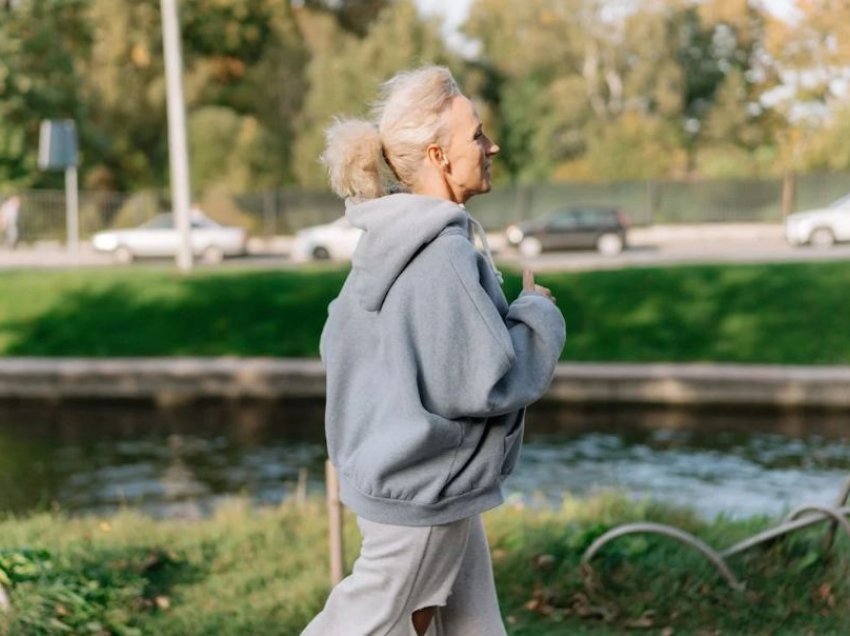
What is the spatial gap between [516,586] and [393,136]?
8.11ft

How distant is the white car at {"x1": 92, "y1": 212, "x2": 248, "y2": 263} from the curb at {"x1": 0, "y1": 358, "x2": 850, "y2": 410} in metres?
15.3

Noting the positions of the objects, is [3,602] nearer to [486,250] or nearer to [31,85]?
[486,250]

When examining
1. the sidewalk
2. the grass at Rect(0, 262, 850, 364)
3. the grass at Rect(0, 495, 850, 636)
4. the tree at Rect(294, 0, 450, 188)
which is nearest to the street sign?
the grass at Rect(0, 262, 850, 364)

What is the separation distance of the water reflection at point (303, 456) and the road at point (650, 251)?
40.7 ft

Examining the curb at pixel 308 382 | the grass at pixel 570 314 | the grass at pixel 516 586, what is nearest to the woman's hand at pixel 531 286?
the grass at pixel 516 586

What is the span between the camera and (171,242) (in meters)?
29.0

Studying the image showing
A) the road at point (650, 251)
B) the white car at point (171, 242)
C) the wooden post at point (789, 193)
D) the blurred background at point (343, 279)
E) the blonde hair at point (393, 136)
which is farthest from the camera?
the wooden post at point (789, 193)

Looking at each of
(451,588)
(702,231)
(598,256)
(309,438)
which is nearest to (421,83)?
(451,588)

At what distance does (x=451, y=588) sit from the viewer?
8.79 feet

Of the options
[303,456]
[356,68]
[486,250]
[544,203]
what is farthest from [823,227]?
[486,250]

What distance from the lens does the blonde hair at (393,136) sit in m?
2.53

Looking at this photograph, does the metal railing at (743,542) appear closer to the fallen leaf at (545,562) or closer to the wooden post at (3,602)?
the fallen leaf at (545,562)

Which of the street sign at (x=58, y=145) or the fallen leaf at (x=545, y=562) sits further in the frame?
the street sign at (x=58, y=145)

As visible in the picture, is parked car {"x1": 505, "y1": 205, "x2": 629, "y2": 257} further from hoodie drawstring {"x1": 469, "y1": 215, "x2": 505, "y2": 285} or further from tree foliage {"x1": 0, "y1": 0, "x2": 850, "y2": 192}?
hoodie drawstring {"x1": 469, "y1": 215, "x2": 505, "y2": 285}
